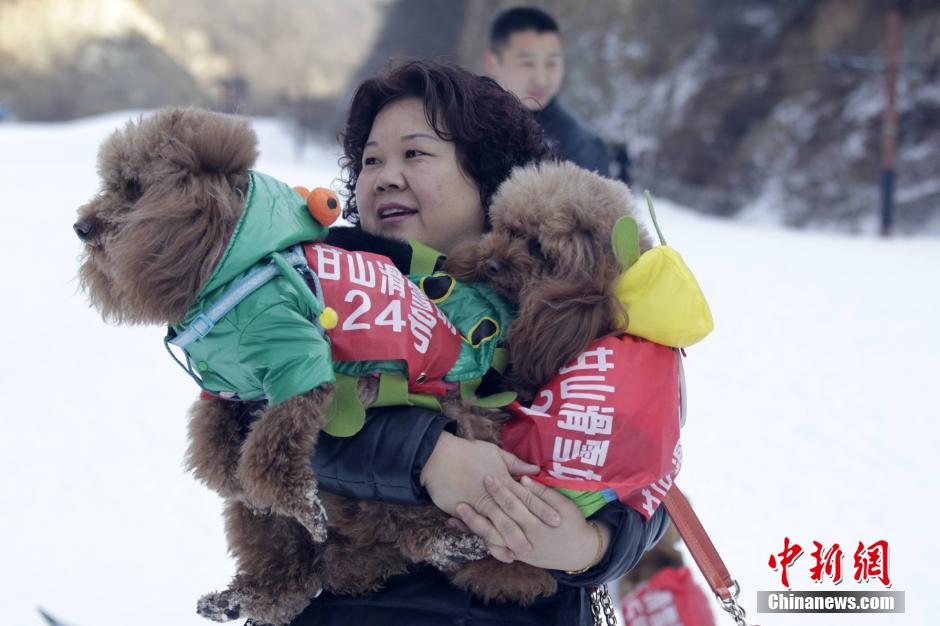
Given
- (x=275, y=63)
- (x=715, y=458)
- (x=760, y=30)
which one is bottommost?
(x=715, y=458)

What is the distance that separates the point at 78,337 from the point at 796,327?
18.6 feet

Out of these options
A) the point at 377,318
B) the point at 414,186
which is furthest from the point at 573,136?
the point at 377,318

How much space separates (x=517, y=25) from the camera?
3.89m

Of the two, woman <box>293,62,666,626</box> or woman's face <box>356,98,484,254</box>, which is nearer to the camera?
woman <box>293,62,666,626</box>

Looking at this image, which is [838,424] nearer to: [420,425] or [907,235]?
[420,425]

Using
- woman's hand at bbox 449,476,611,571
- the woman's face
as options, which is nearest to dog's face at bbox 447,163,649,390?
the woman's face

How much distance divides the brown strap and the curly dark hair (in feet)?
2.39

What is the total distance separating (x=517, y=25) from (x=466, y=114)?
236 cm

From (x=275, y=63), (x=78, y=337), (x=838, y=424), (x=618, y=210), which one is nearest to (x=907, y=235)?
(x=838, y=424)

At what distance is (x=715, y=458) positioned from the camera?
4.58 m

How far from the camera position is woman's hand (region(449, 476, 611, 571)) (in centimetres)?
136

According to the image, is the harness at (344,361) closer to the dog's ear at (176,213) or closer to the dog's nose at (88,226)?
the dog's ear at (176,213)

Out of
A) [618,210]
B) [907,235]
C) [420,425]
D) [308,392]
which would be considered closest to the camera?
[308,392]

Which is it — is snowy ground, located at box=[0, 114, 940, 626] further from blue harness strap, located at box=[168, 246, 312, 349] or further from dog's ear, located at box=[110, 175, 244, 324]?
blue harness strap, located at box=[168, 246, 312, 349]
